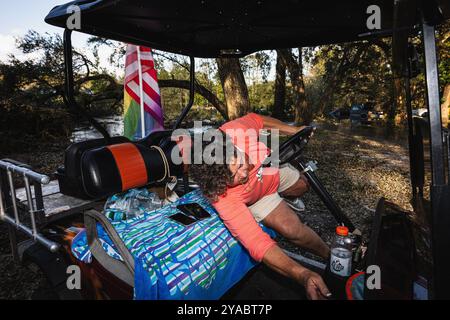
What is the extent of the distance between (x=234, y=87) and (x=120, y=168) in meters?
5.19

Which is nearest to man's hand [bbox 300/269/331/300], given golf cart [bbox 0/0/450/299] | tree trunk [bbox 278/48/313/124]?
golf cart [bbox 0/0/450/299]

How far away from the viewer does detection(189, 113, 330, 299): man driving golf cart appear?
167 centimetres

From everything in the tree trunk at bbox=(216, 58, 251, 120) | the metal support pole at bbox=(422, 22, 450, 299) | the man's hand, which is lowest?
the man's hand

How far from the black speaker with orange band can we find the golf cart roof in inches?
32.4

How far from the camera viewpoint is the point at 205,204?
2504mm

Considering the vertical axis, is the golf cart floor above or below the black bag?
below

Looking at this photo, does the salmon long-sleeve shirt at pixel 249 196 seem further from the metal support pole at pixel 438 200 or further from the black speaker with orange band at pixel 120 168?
the metal support pole at pixel 438 200

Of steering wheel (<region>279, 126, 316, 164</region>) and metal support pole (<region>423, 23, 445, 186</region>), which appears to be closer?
metal support pole (<region>423, 23, 445, 186</region>)

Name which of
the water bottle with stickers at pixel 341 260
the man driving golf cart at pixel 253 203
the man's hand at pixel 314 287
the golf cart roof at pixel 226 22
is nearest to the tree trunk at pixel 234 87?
the golf cart roof at pixel 226 22

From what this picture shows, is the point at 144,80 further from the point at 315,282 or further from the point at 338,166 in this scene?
the point at 338,166

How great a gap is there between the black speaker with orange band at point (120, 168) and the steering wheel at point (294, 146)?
93 cm

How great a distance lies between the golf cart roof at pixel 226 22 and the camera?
6.22ft

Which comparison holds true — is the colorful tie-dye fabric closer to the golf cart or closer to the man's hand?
the golf cart
